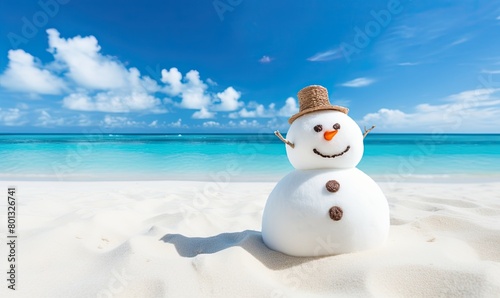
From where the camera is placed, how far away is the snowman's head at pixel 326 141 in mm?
2574

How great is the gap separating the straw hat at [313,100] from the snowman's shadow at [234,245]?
4.20ft

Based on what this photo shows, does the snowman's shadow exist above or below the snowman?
below

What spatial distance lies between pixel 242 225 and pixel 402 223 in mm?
2111

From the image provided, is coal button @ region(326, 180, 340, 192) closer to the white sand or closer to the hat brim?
the white sand

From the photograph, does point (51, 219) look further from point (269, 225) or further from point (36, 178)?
point (36, 178)

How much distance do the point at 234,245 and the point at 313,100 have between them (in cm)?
158

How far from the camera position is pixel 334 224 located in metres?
2.41

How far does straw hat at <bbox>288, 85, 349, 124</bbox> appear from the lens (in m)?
2.72

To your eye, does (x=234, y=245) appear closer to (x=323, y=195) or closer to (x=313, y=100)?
(x=323, y=195)

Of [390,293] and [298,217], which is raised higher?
[298,217]

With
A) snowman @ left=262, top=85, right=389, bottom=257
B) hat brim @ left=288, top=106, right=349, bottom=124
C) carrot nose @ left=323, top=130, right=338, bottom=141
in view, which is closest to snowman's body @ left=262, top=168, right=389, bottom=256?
snowman @ left=262, top=85, right=389, bottom=257

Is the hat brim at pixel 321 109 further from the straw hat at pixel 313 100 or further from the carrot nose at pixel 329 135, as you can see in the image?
the carrot nose at pixel 329 135

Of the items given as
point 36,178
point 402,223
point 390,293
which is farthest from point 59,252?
point 36,178

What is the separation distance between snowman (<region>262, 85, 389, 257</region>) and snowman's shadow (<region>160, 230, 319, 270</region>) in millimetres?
75
